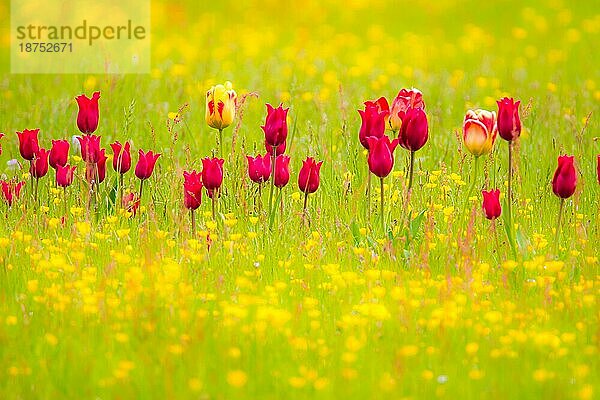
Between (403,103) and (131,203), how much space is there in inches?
57.2

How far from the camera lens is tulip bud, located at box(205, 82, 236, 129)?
5543 millimetres

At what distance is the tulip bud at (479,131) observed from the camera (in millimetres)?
5051

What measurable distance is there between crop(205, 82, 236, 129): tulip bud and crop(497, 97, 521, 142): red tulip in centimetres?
142

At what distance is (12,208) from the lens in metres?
5.52

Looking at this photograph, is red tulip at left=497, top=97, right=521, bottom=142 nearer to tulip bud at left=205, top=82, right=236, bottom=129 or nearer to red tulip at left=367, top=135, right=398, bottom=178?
red tulip at left=367, top=135, right=398, bottom=178

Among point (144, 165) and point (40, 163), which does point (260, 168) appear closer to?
point (144, 165)

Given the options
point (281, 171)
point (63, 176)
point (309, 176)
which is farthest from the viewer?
point (63, 176)

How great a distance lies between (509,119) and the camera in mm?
4867

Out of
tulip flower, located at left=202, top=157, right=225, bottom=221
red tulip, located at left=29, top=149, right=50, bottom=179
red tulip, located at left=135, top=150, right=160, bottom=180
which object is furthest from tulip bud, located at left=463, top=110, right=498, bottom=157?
red tulip, located at left=29, top=149, right=50, bottom=179

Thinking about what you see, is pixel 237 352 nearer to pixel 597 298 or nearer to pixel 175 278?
pixel 175 278

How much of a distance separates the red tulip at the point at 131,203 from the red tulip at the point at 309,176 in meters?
0.87

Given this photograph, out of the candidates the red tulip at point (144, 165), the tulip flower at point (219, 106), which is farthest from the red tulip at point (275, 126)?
the red tulip at point (144, 165)

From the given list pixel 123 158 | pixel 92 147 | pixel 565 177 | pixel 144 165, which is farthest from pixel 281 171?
pixel 565 177

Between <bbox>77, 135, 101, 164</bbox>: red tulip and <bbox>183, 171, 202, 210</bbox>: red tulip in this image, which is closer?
<bbox>183, 171, 202, 210</bbox>: red tulip
